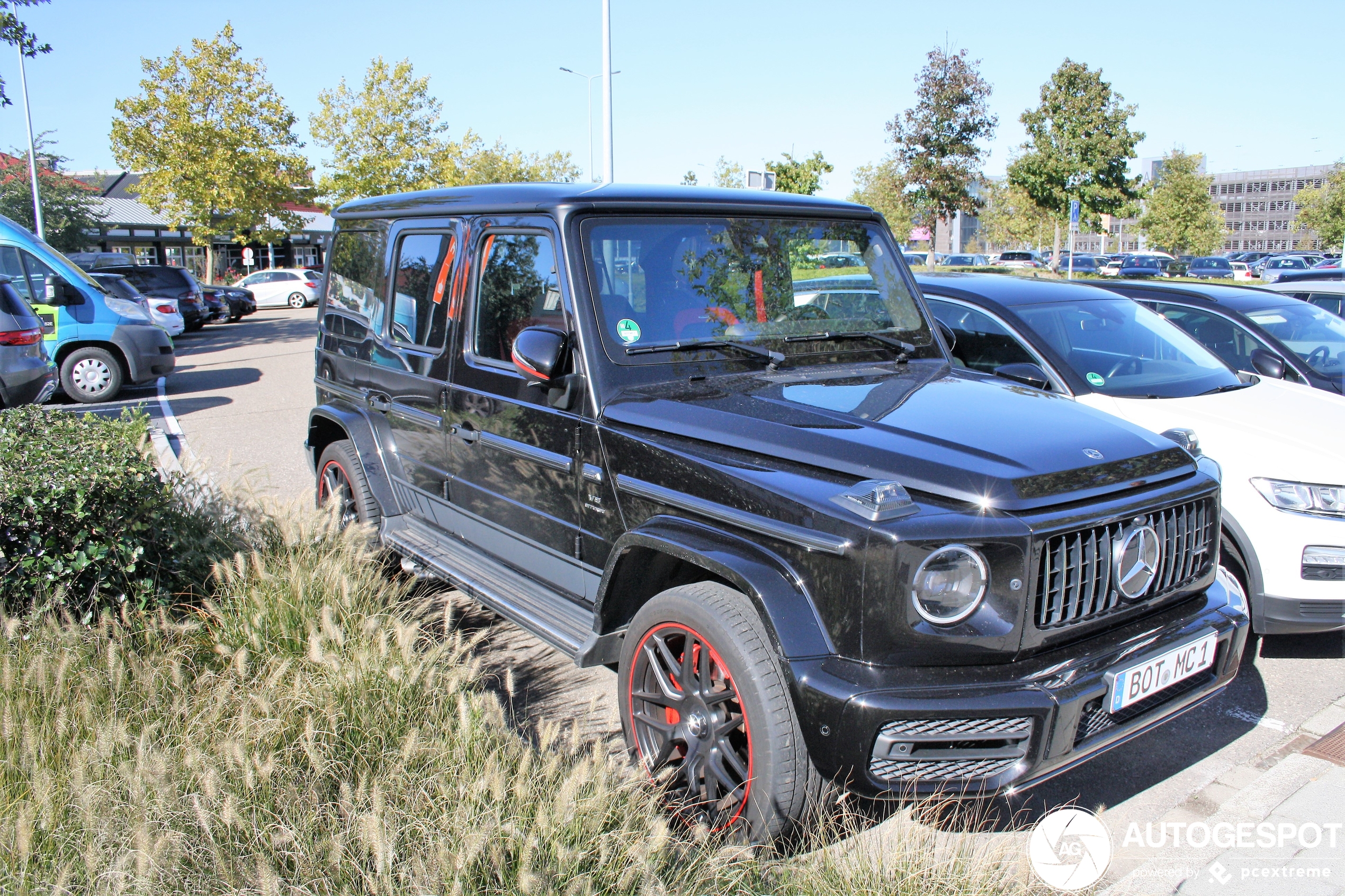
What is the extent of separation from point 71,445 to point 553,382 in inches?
83.8

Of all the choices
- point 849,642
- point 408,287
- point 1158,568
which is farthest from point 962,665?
point 408,287

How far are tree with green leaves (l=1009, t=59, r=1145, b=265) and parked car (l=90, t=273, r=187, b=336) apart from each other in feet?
80.6

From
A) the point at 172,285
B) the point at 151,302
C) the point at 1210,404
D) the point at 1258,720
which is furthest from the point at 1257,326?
the point at 172,285

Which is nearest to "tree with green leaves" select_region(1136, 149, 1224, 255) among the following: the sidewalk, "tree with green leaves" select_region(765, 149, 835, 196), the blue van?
"tree with green leaves" select_region(765, 149, 835, 196)

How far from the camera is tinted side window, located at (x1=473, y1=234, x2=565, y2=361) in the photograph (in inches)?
144

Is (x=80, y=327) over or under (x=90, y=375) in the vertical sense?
over

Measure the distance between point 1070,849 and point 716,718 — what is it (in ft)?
3.89

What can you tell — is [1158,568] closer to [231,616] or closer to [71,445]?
[231,616]

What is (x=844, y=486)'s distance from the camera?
268 centimetres

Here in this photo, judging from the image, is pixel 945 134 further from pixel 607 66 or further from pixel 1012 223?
pixel 1012 223

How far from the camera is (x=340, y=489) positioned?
5203 millimetres

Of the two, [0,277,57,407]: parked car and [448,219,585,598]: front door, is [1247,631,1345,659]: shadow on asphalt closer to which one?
[448,219,585,598]: front door

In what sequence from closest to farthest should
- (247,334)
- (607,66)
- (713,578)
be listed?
(713,578)
(607,66)
(247,334)

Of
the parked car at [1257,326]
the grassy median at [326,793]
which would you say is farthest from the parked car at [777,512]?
the parked car at [1257,326]
